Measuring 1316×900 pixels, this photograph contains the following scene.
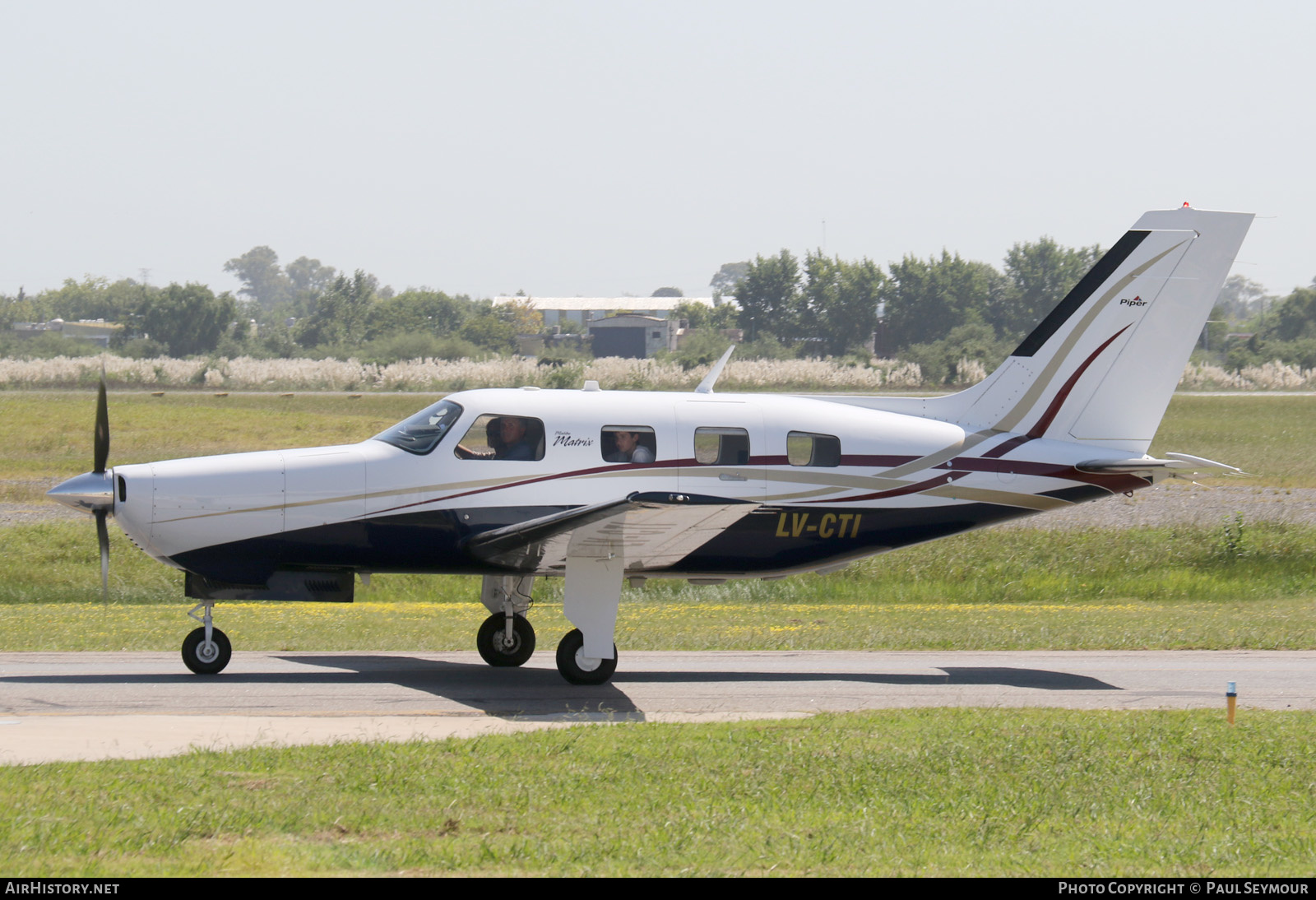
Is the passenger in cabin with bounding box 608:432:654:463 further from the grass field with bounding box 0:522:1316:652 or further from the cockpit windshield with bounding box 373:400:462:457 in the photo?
the grass field with bounding box 0:522:1316:652

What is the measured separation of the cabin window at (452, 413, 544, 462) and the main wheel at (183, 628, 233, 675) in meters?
Answer: 3.30

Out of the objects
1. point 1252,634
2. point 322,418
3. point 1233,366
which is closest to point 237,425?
point 322,418

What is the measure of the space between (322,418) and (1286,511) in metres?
30.6

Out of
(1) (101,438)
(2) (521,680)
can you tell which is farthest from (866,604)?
(1) (101,438)

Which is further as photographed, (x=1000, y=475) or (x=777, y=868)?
(x=1000, y=475)

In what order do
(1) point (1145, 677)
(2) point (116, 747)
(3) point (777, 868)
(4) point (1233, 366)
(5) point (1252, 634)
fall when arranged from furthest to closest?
1. (4) point (1233, 366)
2. (5) point (1252, 634)
3. (1) point (1145, 677)
4. (2) point (116, 747)
5. (3) point (777, 868)

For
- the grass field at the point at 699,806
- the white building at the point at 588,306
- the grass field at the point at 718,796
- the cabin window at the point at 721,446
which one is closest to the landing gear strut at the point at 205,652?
the grass field at the point at 718,796

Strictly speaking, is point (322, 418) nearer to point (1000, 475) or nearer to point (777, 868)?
point (1000, 475)

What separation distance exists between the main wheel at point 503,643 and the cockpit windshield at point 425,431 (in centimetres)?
234

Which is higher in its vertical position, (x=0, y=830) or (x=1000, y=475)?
(x=1000, y=475)

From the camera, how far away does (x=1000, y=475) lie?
46.9ft

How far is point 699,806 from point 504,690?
5329 millimetres

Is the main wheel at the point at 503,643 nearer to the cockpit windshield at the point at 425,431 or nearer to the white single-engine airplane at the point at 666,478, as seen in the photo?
the white single-engine airplane at the point at 666,478

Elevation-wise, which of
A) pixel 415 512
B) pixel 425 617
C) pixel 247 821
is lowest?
pixel 425 617
